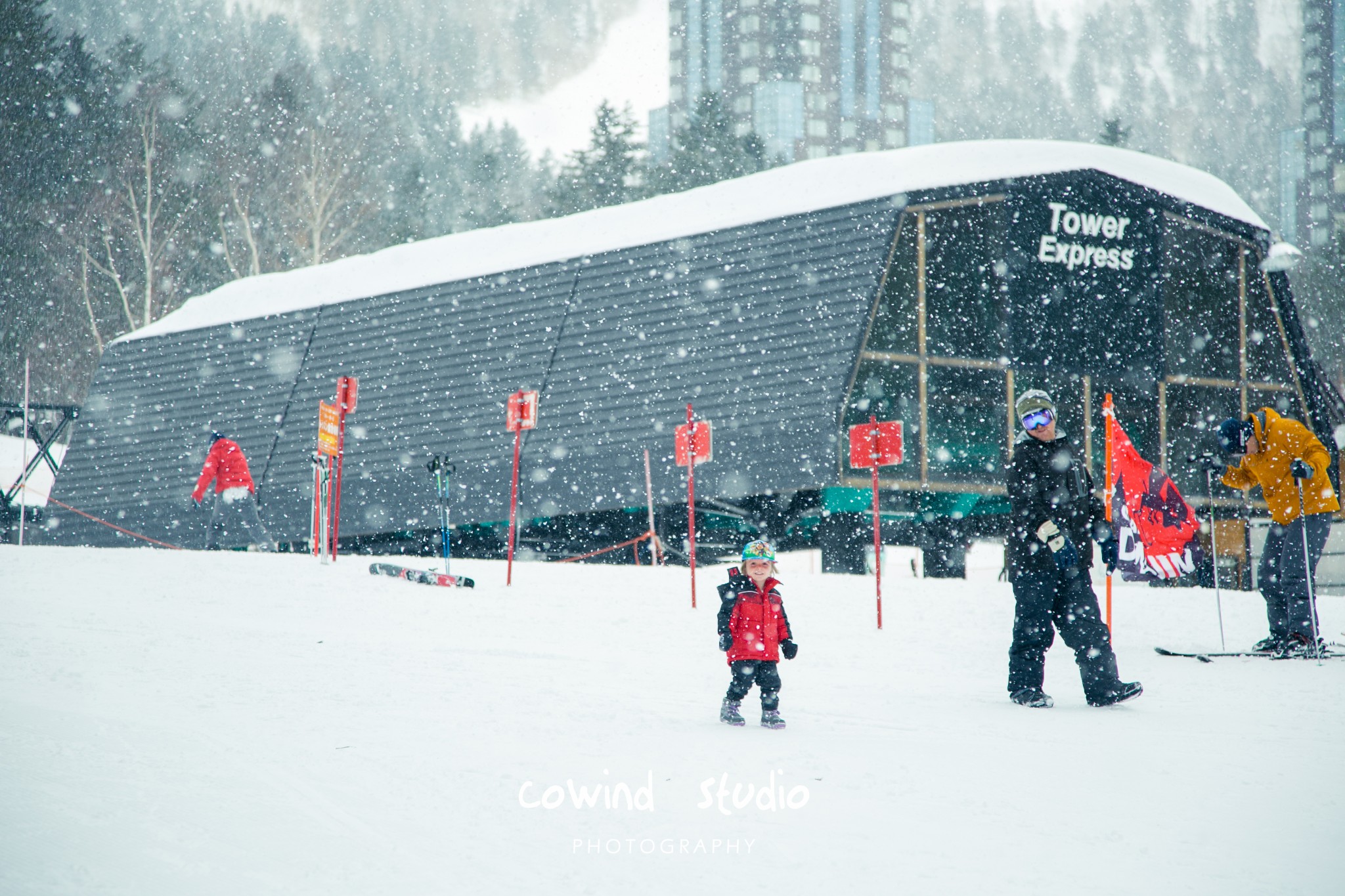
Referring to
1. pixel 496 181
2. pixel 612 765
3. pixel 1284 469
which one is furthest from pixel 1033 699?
pixel 496 181

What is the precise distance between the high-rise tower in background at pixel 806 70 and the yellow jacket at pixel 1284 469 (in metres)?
108

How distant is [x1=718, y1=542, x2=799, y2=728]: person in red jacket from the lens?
592 centimetres

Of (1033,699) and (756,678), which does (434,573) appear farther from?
(1033,699)

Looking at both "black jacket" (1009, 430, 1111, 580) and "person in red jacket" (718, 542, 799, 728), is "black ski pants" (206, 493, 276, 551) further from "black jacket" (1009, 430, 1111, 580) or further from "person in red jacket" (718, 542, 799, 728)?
"black jacket" (1009, 430, 1111, 580)

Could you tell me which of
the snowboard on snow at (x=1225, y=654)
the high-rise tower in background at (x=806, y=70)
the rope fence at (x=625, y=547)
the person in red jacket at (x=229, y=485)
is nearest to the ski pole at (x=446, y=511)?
the rope fence at (x=625, y=547)

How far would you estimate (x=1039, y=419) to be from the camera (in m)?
6.76

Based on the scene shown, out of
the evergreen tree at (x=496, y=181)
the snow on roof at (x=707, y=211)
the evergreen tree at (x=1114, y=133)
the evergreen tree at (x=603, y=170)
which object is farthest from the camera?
the evergreen tree at (x=496, y=181)

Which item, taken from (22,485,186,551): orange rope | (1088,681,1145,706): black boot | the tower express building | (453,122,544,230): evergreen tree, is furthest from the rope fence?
(453,122,544,230): evergreen tree

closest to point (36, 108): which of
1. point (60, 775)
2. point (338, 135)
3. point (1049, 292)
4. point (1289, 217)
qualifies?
point (338, 135)

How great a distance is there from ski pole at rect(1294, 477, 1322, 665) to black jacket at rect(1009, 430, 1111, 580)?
2111 millimetres

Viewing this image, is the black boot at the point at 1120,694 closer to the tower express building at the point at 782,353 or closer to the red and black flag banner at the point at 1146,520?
the red and black flag banner at the point at 1146,520

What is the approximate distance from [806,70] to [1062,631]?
4589 inches

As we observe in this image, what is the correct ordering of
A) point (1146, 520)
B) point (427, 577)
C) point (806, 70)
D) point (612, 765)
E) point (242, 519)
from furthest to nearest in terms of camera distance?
point (806, 70), point (242, 519), point (427, 577), point (1146, 520), point (612, 765)

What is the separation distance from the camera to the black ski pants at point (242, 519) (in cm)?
1568
